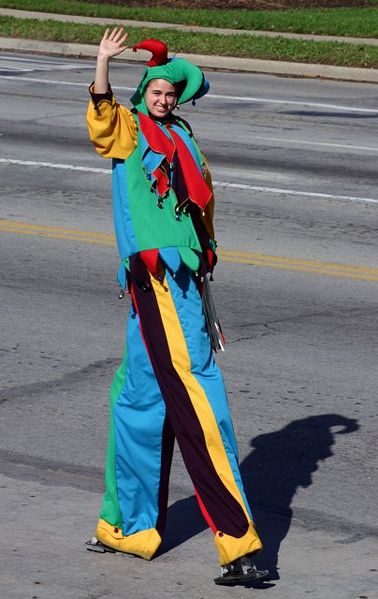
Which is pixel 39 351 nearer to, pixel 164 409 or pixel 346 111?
pixel 164 409

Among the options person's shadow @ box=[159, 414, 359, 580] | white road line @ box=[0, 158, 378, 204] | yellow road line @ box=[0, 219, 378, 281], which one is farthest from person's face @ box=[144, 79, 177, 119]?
white road line @ box=[0, 158, 378, 204]

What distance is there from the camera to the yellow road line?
1027 cm

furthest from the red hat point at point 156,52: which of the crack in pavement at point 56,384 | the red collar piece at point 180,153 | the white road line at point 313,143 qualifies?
the white road line at point 313,143

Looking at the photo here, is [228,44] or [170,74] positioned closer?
[170,74]

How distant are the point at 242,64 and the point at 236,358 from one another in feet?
53.0

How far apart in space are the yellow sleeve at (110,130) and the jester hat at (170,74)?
0.54ft

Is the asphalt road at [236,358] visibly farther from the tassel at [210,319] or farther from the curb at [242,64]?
the curb at [242,64]

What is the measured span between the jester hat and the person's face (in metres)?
0.02

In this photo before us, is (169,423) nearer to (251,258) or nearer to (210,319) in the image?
(210,319)

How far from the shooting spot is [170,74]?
521 centimetres

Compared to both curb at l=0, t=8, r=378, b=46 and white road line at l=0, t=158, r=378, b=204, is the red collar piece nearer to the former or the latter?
white road line at l=0, t=158, r=378, b=204

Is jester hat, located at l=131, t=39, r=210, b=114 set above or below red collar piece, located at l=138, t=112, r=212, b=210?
above

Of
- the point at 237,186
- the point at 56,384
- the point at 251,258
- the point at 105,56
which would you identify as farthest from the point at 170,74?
the point at 237,186

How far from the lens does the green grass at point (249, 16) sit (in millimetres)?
26344
